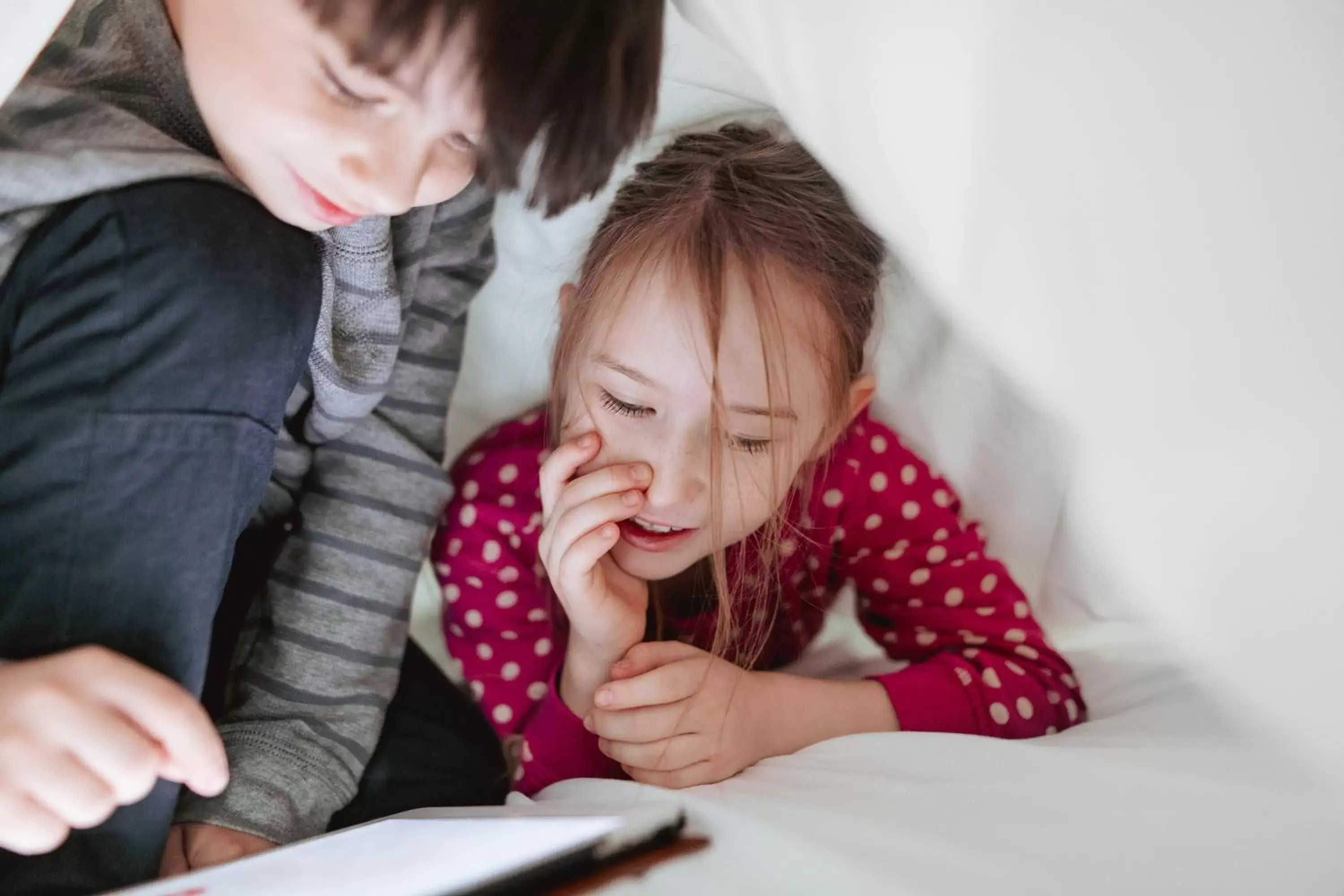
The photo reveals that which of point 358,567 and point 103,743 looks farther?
point 358,567

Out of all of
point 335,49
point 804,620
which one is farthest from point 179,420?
point 804,620

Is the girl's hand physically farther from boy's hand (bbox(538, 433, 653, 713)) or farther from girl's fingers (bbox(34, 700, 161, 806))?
girl's fingers (bbox(34, 700, 161, 806))

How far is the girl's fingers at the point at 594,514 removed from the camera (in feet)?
2.10

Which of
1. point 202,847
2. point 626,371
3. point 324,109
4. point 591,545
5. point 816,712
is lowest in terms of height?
point 202,847

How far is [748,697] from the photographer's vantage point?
708mm

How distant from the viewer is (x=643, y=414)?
653mm

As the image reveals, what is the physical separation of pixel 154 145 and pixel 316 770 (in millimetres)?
385

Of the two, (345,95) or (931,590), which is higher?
(345,95)

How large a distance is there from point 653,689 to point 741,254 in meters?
0.27

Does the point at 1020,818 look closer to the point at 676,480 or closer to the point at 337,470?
the point at 676,480

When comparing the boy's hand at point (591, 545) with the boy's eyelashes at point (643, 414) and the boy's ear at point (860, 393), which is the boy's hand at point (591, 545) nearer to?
the boy's eyelashes at point (643, 414)

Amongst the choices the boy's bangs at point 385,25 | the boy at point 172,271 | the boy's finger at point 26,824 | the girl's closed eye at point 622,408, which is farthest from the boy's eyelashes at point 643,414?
the boy's finger at point 26,824

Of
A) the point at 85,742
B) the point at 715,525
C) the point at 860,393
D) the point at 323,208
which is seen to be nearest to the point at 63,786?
the point at 85,742

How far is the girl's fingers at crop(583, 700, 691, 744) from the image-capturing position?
2.20 feet
